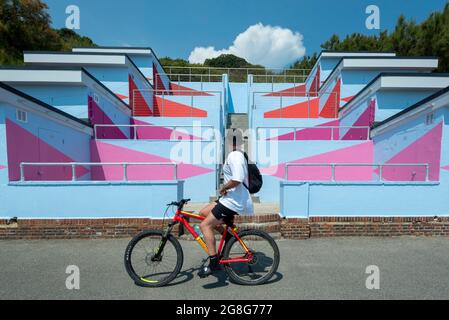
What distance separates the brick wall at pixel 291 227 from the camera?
4988 millimetres

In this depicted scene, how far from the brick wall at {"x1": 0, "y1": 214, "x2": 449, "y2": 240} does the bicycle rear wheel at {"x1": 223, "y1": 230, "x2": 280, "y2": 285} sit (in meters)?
1.75

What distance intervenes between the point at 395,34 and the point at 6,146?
24549mm

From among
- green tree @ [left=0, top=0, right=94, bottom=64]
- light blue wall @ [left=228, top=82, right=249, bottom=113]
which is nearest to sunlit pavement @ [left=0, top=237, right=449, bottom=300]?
light blue wall @ [left=228, top=82, right=249, bottom=113]

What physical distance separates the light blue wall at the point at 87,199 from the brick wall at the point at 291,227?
16 centimetres

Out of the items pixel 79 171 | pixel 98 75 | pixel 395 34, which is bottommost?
pixel 79 171

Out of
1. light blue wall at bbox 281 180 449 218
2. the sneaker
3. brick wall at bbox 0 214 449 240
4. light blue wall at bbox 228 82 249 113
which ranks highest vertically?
light blue wall at bbox 228 82 249 113

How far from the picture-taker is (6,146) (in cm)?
501

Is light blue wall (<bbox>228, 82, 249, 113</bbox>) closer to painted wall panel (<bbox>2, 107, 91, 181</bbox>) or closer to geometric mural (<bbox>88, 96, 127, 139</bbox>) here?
geometric mural (<bbox>88, 96, 127, 139</bbox>)

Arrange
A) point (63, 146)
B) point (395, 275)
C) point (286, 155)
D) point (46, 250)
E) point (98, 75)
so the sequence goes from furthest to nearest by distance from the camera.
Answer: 1. point (98, 75)
2. point (286, 155)
3. point (63, 146)
4. point (46, 250)
5. point (395, 275)

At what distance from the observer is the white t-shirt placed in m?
3.02
